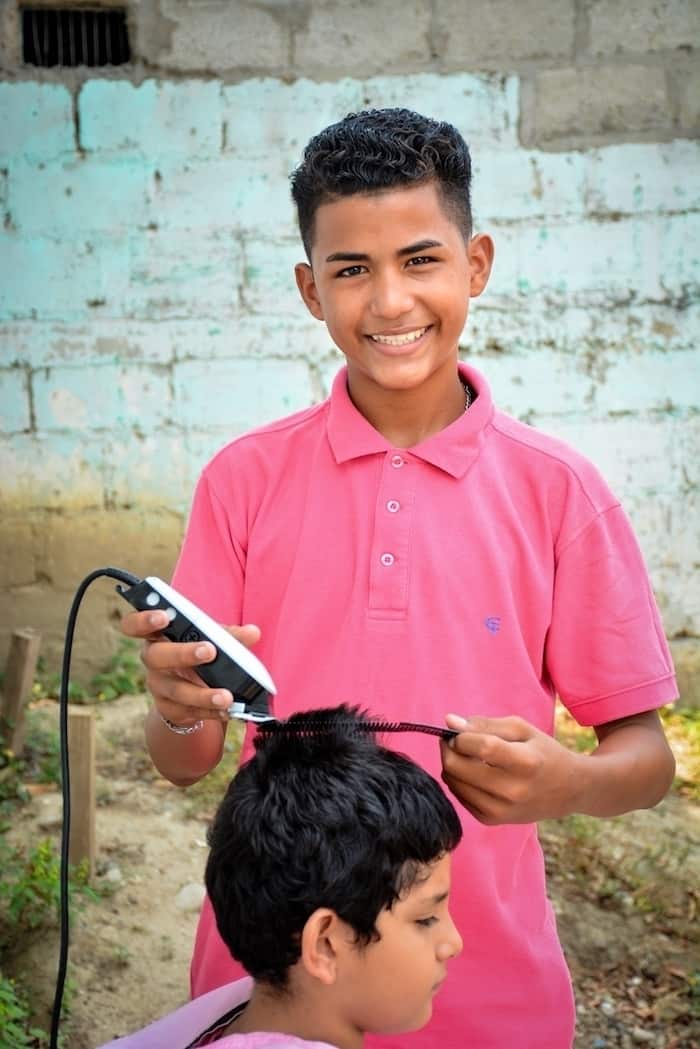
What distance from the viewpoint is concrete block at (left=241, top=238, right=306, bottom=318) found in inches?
165

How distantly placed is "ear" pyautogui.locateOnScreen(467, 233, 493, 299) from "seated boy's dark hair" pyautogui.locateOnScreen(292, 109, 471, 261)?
0.13ft

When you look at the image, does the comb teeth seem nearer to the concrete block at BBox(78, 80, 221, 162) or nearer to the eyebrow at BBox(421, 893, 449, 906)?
the eyebrow at BBox(421, 893, 449, 906)

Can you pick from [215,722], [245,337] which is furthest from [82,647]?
[215,722]

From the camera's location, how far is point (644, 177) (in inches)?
161

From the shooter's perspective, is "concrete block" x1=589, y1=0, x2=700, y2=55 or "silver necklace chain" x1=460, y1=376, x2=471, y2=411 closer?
"silver necklace chain" x1=460, y1=376, x2=471, y2=411

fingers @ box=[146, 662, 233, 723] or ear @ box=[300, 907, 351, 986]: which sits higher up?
fingers @ box=[146, 662, 233, 723]

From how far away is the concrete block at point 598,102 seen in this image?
4.04 m

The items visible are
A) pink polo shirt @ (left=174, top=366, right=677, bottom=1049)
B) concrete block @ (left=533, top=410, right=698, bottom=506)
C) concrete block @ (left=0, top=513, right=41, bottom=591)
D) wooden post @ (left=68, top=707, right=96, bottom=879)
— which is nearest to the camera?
pink polo shirt @ (left=174, top=366, right=677, bottom=1049)

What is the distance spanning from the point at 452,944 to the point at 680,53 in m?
3.58

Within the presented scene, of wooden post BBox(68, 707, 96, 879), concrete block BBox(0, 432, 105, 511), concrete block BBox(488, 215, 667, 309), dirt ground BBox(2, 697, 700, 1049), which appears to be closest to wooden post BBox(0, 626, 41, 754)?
dirt ground BBox(2, 697, 700, 1049)

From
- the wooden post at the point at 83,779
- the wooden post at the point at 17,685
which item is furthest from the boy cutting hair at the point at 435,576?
the wooden post at the point at 17,685

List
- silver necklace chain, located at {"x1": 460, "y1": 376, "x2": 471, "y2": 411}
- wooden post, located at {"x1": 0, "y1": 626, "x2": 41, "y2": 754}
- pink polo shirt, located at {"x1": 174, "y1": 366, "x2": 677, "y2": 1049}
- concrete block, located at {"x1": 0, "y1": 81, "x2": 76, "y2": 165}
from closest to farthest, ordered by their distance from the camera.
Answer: pink polo shirt, located at {"x1": 174, "y1": 366, "x2": 677, "y2": 1049}
silver necklace chain, located at {"x1": 460, "y1": 376, "x2": 471, "y2": 411}
wooden post, located at {"x1": 0, "y1": 626, "x2": 41, "y2": 754}
concrete block, located at {"x1": 0, "y1": 81, "x2": 76, "y2": 165}

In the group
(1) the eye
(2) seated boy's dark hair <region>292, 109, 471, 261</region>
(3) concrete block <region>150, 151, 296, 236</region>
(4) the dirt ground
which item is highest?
(3) concrete block <region>150, 151, 296, 236</region>

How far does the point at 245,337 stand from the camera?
4.23 meters
